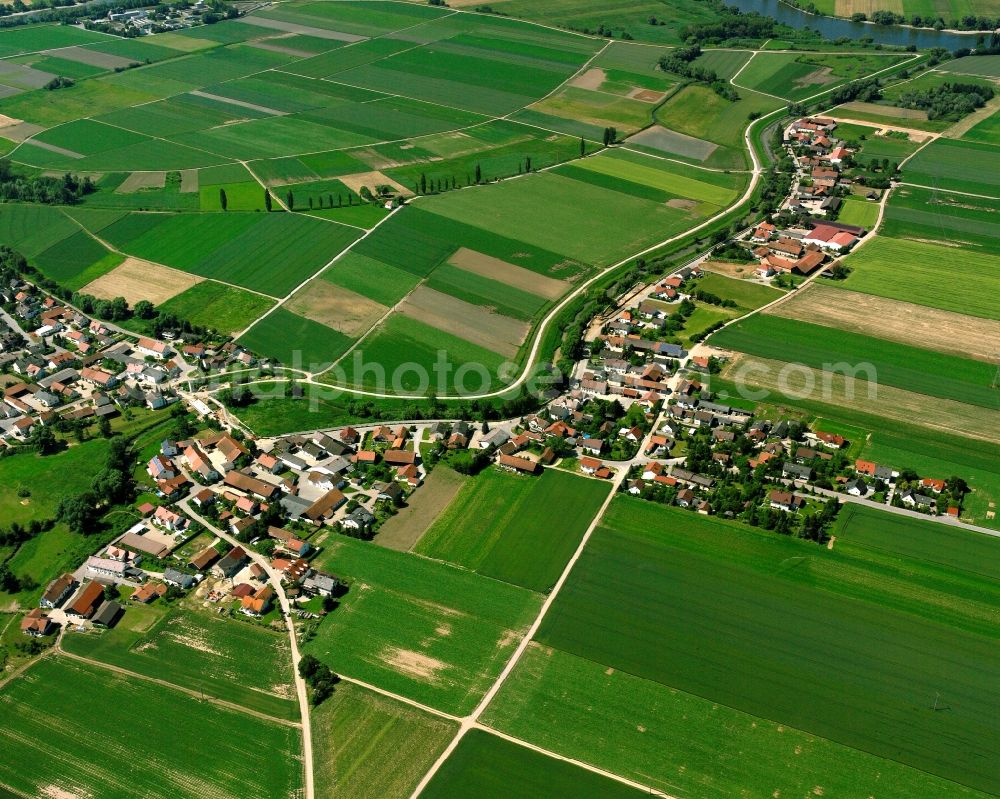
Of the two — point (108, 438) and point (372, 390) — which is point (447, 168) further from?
point (108, 438)

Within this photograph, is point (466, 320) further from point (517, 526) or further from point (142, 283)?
point (142, 283)

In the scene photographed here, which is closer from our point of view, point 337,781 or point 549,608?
point 337,781

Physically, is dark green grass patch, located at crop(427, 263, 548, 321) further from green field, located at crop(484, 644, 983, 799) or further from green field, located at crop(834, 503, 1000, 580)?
green field, located at crop(484, 644, 983, 799)

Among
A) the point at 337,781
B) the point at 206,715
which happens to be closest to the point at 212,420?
the point at 206,715

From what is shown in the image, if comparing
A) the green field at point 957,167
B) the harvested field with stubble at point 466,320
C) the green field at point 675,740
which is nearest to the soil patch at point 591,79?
the green field at point 957,167

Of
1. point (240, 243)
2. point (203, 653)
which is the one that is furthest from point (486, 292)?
point (203, 653)

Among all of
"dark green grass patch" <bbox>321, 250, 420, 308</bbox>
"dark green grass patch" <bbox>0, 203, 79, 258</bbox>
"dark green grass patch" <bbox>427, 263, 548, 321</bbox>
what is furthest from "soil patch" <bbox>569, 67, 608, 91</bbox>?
"dark green grass patch" <bbox>0, 203, 79, 258</bbox>

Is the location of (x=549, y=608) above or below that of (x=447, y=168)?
below
